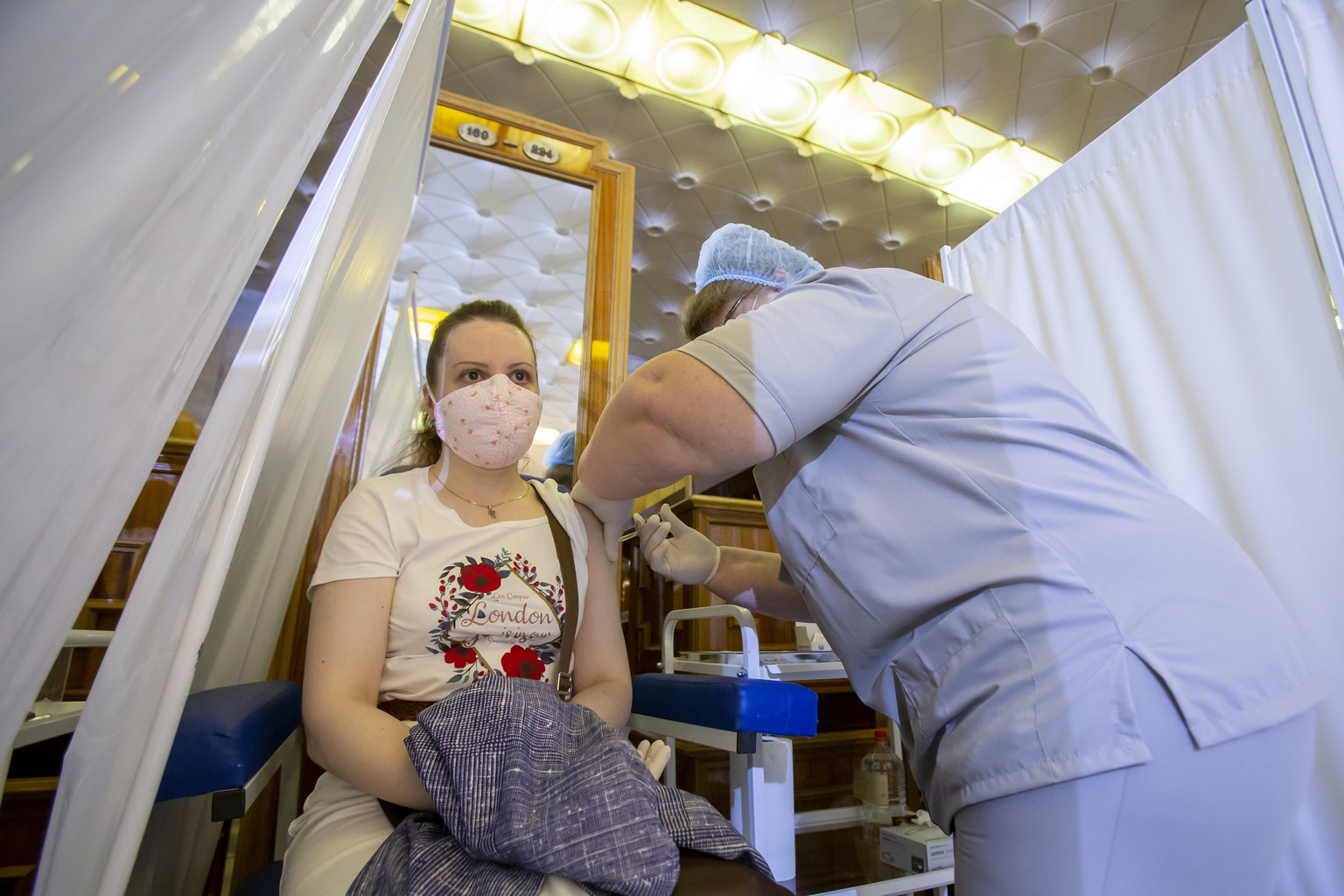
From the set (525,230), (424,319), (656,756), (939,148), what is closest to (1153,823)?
(656,756)

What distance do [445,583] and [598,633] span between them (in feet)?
1.09

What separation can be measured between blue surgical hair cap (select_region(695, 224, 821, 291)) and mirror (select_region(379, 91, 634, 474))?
30.7 inches

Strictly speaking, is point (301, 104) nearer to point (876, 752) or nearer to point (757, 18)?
point (876, 752)

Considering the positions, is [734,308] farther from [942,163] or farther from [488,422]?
[942,163]

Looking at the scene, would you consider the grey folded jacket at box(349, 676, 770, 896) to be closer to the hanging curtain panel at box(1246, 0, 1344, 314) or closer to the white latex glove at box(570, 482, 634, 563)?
the white latex glove at box(570, 482, 634, 563)

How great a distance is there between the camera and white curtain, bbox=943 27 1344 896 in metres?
1.12

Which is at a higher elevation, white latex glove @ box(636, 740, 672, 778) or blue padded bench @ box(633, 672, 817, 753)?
blue padded bench @ box(633, 672, 817, 753)

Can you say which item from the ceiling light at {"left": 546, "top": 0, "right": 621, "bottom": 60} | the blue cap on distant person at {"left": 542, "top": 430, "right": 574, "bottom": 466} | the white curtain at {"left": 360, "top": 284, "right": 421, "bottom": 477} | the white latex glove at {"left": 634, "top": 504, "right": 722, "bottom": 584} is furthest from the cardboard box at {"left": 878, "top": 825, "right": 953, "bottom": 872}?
the ceiling light at {"left": 546, "top": 0, "right": 621, "bottom": 60}

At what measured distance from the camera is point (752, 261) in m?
1.36

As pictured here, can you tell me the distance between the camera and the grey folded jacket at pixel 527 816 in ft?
2.27

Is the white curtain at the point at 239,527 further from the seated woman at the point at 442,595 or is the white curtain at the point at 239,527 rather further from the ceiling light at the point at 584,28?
the ceiling light at the point at 584,28

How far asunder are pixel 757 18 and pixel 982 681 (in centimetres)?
388

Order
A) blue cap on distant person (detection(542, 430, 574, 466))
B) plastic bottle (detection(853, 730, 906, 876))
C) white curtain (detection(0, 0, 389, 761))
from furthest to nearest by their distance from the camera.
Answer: plastic bottle (detection(853, 730, 906, 876)) < blue cap on distant person (detection(542, 430, 574, 466)) < white curtain (detection(0, 0, 389, 761))

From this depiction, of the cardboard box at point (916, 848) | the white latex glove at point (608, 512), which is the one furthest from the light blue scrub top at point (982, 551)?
the cardboard box at point (916, 848)
